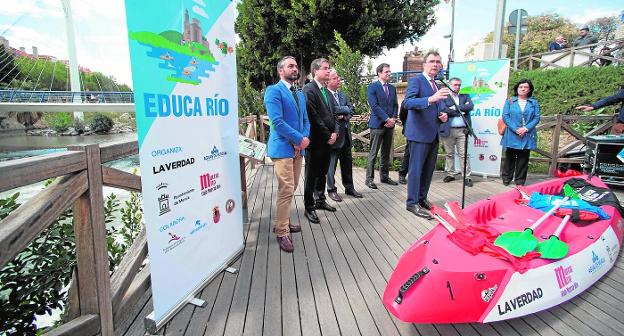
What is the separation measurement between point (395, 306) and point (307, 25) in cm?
1392

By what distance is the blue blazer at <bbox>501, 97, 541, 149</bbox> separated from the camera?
516 centimetres

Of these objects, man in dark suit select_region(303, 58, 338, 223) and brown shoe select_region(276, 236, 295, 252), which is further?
man in dark suit select_region(303, 58, 338, 223)

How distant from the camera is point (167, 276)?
6.58 feet

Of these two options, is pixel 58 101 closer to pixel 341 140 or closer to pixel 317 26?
pixel 317 26

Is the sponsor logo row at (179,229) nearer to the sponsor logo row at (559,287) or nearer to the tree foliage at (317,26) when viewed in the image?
the sponsor logo row at (559,287)

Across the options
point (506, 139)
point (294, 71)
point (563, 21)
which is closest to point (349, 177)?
point (294, 71)

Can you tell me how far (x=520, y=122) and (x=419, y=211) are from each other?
2690 millimetres

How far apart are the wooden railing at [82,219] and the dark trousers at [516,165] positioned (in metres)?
5.70

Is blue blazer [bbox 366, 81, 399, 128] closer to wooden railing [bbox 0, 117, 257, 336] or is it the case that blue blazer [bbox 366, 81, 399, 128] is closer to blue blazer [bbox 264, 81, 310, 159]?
blue blazer [bbox 264, 81, 310, 159]

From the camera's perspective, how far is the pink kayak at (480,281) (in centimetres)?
179


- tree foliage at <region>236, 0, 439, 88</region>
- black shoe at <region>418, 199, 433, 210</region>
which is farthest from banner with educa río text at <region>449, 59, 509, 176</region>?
tree foliage at <region>236, 0, 439, 88</region>

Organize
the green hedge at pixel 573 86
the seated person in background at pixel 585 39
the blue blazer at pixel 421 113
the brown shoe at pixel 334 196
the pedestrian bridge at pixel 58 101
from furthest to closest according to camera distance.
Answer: the pedestrian bridge at pixel 58 101
the seated person in background at pixel 585 39
the green hedge at pixel 573 86
the brown shoe at pixel 334 196
the blue blazer at pixel 421 113

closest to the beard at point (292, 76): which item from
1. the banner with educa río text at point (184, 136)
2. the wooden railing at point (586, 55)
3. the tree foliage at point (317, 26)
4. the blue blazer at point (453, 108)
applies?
the banner with educa río text at point (184, 136)

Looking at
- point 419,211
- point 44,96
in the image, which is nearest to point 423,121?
point 419,211
